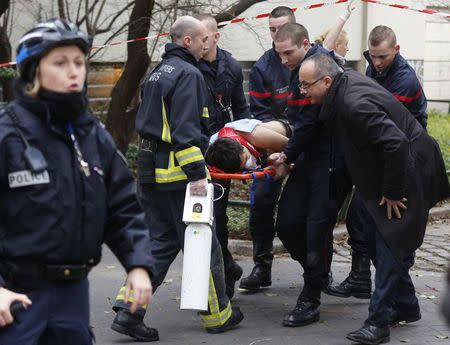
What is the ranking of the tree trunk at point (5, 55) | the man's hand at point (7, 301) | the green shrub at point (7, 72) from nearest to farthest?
1. the man's hand at point (7, 301)
2. the green shrub at point (7, 72)
3. the tree trunk at point (5, 55)

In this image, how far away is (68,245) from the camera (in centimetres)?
342

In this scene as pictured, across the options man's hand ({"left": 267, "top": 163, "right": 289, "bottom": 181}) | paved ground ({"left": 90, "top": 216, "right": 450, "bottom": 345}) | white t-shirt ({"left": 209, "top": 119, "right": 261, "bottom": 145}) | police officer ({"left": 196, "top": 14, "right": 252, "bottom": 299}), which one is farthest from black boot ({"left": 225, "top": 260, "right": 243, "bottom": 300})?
white t-shirt ({"left": 209, "top": 119, "right": 261, "bottom": 145})

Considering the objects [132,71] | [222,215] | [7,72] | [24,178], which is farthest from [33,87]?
[7,72]

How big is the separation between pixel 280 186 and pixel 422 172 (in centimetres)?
152

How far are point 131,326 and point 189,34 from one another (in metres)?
1.83

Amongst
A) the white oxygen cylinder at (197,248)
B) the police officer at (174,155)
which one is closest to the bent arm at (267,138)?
the police officer at (174,155)

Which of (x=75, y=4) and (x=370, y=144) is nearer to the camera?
(x=370, y=144)

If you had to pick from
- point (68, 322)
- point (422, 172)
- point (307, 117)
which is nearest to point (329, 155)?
point (307, 117)

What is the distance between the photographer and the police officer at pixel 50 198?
11.0 feet

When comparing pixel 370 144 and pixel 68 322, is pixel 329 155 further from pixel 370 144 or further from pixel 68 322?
pixel 68 322

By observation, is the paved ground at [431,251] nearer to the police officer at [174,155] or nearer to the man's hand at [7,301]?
the police officer at [174,155]

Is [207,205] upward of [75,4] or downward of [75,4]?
downward

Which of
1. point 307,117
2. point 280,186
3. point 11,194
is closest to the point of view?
point 11,194

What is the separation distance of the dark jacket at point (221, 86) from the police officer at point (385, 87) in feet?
3.36
